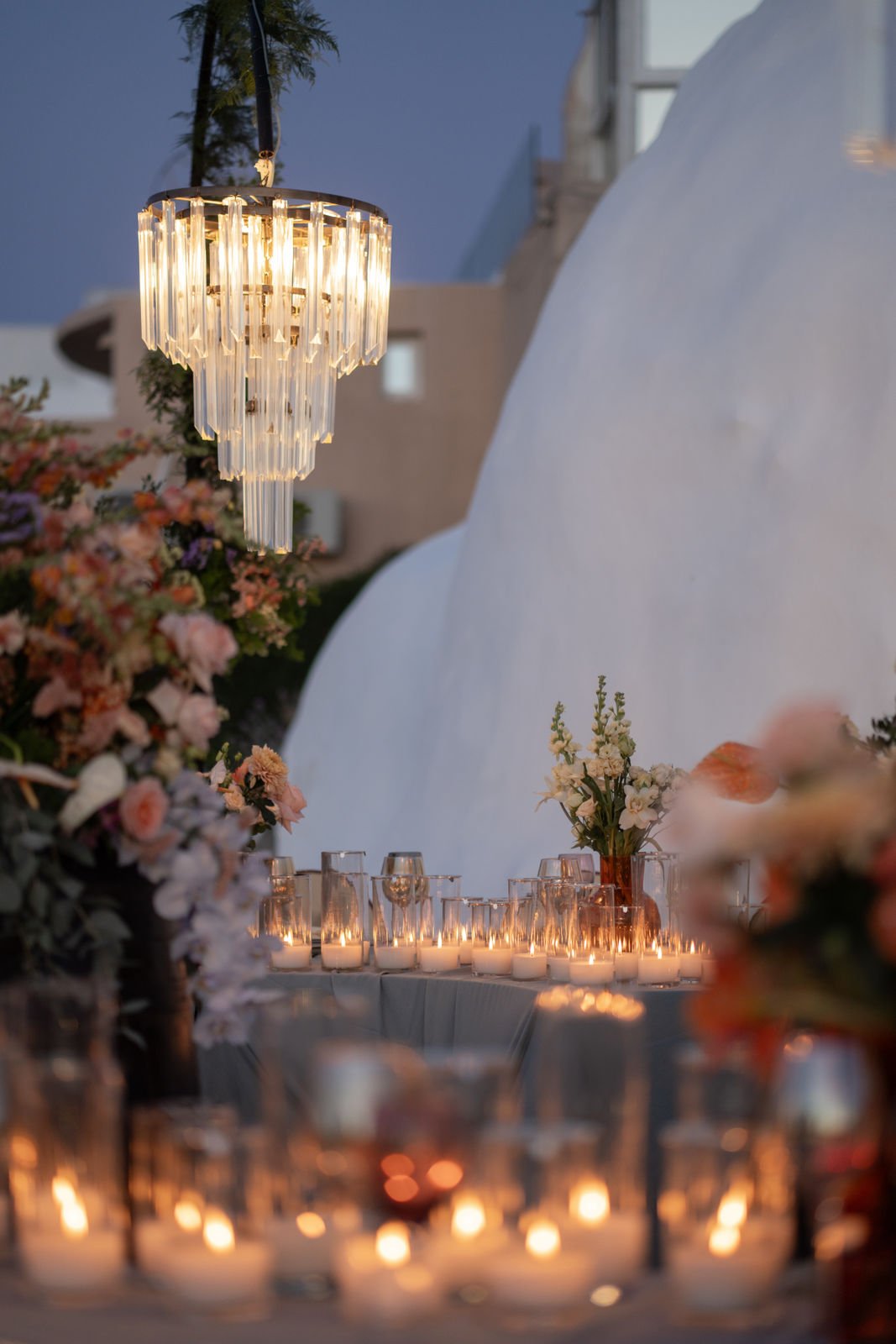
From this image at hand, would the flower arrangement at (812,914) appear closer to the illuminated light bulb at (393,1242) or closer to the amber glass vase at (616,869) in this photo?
the illuminated light bulb at (393,1242)

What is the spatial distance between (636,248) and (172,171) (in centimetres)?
295

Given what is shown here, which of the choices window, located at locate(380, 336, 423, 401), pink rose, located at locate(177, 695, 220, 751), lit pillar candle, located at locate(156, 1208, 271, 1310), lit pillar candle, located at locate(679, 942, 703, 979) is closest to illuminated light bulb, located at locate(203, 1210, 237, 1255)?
lit pillar candle, located at locate(156, 1208, 271, 1310)

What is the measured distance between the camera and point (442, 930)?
378 cm

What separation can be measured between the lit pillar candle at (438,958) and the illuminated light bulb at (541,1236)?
7.57 feet

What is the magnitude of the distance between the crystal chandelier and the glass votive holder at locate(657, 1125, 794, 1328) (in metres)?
2.84

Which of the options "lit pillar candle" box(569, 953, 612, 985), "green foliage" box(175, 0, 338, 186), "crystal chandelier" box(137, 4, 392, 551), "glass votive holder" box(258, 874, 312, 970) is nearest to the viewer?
"lit pillar candle" box(569, 953, 612, 985)

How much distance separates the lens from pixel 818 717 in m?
1.46

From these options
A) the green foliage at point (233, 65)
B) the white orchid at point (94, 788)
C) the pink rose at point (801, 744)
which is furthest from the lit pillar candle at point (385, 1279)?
the green foliage at point (233, 65)

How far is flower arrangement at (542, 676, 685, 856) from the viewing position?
412 centimetres

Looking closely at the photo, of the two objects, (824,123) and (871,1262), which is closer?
(871,1262)

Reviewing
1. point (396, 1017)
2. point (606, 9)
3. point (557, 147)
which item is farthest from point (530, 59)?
point (396, 1017)

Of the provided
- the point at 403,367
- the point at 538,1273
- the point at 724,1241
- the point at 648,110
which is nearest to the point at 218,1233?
the point at 538,1273

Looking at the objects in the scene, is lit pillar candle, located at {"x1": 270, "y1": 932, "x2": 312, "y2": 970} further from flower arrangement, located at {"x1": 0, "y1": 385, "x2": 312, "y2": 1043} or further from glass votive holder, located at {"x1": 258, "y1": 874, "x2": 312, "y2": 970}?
flower arrangement, located at {"x1": 0, "y1": 385, "x2": 312, "y2": 1043}

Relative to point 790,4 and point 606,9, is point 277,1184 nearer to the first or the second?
point 790,4
